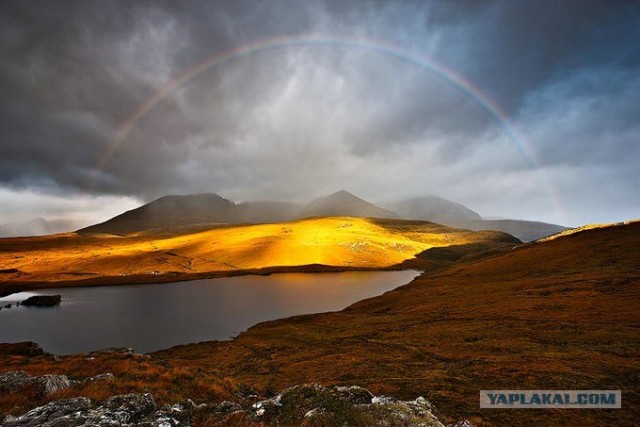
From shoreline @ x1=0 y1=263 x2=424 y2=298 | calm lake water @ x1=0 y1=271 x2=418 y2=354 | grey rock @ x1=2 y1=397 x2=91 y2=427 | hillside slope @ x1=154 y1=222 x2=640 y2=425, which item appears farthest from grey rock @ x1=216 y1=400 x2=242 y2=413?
shoreline @ x1=0 y1=263 x2=424 y2=298

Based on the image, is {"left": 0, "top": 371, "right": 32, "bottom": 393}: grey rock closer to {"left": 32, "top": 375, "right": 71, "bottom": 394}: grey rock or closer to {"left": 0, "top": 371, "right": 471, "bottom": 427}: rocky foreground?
{"left": 0, "top": 371, "right": 471, "bottom": 427}: rocky foreground

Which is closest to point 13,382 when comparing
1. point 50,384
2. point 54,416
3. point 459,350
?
point 50,384

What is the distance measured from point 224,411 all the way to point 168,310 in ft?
228

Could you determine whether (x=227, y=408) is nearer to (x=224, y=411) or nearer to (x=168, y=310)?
(x=224, y=411)

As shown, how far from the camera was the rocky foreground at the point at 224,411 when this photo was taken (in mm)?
10373

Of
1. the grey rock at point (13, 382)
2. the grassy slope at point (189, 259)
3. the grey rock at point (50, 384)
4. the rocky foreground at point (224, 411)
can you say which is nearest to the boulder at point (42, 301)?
the grassy slope at point (189, 259)

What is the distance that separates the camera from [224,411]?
1349 cm

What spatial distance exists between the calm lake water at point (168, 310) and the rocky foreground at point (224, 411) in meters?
43.5

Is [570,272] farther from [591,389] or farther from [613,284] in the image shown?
[591,389]

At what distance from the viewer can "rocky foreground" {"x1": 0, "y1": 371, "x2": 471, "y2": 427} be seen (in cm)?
1037

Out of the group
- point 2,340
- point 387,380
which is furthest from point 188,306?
point 387,380

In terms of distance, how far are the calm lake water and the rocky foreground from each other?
4348 centimetres

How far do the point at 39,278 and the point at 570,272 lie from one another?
17017cm

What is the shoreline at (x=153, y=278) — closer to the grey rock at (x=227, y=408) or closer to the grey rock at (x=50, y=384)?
the grey rock at (x=50, y=384)
